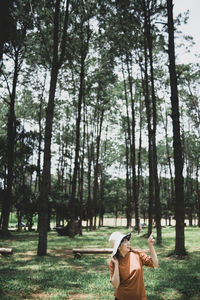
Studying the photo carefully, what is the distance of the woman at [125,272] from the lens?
2.80 metres

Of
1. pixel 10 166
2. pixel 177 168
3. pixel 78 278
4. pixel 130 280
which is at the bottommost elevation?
pixel 78 278

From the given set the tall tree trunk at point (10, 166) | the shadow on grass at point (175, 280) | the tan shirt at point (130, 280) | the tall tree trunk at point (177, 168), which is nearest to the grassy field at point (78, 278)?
the shadow on grass at point (175, 280)

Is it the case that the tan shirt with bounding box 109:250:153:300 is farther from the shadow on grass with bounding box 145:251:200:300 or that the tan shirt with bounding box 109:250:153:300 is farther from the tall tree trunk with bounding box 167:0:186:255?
the tall tree trunk with bounding box 167:0:186:255

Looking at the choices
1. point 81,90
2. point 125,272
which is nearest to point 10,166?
point 81,90

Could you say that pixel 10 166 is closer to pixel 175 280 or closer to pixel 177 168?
pixel 177 168

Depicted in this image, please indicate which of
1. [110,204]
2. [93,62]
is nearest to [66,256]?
[93,62]

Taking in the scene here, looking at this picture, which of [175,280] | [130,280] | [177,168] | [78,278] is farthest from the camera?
[177,168]

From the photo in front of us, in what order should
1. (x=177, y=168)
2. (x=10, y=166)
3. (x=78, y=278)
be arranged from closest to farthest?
1. (x=78, y=278)
2. (x=177, y=168)
3. (x=10, y=166)

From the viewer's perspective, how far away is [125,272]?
2.88m

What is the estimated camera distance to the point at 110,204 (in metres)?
45.1

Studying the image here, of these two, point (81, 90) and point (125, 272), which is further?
point (81, 90)

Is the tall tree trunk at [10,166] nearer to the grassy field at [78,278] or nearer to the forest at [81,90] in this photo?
the forest at [81,90]

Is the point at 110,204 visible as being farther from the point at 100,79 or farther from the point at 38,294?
the point at 38,294

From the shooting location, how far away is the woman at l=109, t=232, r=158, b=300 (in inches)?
110
